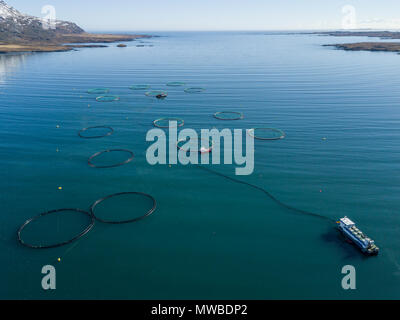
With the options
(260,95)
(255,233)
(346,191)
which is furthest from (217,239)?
(260,95)

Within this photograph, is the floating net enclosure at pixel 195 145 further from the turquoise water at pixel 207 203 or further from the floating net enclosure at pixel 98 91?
the floating net enclosure at pixel 98 91

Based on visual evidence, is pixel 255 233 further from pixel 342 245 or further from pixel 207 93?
pixel 207 93

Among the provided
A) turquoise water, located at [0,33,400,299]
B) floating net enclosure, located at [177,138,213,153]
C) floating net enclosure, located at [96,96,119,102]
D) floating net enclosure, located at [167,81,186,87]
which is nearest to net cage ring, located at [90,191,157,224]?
turquoise water, located at [0,33,400,299]

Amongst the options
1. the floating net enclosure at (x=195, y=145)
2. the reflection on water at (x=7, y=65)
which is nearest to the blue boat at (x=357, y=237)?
the floating net enclosure at (x=195, y=145)

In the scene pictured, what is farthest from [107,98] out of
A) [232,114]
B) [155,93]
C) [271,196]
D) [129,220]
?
[271,196]

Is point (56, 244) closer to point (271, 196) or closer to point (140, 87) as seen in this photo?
point (271, 196)

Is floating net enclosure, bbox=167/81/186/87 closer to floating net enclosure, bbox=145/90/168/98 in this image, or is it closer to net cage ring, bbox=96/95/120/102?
floating net enclosure, bbox=145/90/168/98
